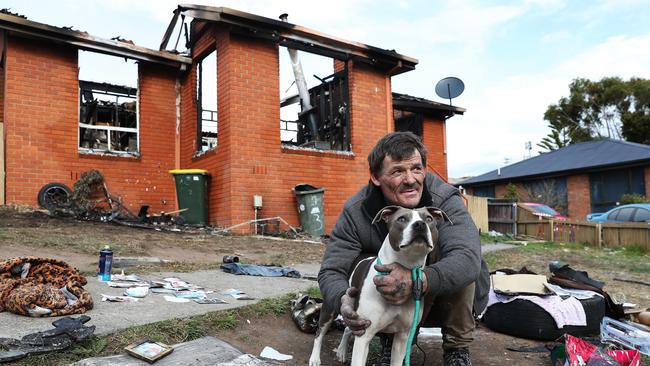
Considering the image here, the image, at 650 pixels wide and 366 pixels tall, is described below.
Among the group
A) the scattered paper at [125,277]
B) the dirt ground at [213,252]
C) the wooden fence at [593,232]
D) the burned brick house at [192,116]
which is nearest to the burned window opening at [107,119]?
the burned brick house at [192,116]

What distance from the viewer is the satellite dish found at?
47.5ft

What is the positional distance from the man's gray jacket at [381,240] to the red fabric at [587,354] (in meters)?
0.55

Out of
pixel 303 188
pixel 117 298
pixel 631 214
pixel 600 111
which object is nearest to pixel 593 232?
pixel 631 214

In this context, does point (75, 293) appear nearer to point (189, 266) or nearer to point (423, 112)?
point (189, 266)

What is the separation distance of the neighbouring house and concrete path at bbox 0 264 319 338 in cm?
2144

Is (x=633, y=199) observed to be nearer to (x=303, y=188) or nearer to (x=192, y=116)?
(x=303, y=188)

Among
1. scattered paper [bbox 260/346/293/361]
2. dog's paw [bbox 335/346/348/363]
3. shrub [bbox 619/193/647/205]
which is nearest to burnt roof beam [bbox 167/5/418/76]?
scattered paper [bbox 260/346/293/361]

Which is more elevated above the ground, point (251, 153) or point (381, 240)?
point (251, 153)

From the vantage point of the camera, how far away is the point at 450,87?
47.9ft

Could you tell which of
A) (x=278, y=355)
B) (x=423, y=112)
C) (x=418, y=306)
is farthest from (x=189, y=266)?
(x=423, y=112)

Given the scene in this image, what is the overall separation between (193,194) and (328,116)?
4448mm

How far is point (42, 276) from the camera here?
3.61 m

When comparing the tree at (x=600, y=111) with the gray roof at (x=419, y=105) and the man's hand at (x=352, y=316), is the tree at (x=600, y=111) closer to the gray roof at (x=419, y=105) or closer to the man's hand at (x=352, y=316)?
the gray roof at (x=419, y=105)

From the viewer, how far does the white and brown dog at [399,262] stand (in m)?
2.29
